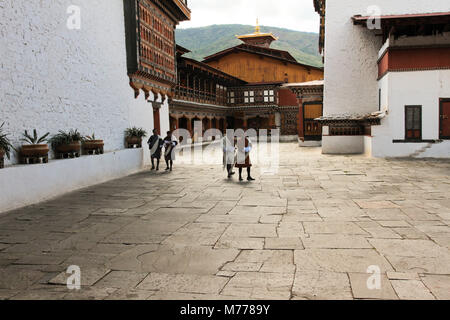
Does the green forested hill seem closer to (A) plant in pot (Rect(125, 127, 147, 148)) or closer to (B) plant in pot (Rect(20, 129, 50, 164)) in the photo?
(A) plant in pot (Rect(125, 127, 147, 148))

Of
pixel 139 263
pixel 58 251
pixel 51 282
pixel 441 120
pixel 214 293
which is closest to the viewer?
pixel 214 293

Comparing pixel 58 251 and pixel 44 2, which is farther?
pixel 44 2

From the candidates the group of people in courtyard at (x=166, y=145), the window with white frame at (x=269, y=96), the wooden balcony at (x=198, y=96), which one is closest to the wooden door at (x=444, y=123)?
the group of people in courtyard at (x=166, y=145)

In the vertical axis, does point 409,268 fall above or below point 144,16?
below

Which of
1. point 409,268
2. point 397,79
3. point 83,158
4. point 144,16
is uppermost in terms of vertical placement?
point 144,16

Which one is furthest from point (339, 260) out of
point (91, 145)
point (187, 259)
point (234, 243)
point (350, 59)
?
point (350, 59)

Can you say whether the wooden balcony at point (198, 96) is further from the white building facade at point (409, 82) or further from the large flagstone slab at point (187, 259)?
the large flagstone slab at point (187, 259)

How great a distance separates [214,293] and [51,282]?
160cm

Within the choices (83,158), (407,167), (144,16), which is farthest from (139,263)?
(144,16)

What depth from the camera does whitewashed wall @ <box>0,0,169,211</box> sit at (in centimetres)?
756

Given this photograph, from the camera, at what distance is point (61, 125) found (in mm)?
9305

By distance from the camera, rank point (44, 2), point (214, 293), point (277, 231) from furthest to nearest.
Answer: point (44, 2), point (277, 231), point (214, 293)

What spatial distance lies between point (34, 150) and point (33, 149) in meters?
0.03

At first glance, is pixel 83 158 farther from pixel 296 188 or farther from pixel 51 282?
pixel 51 282
